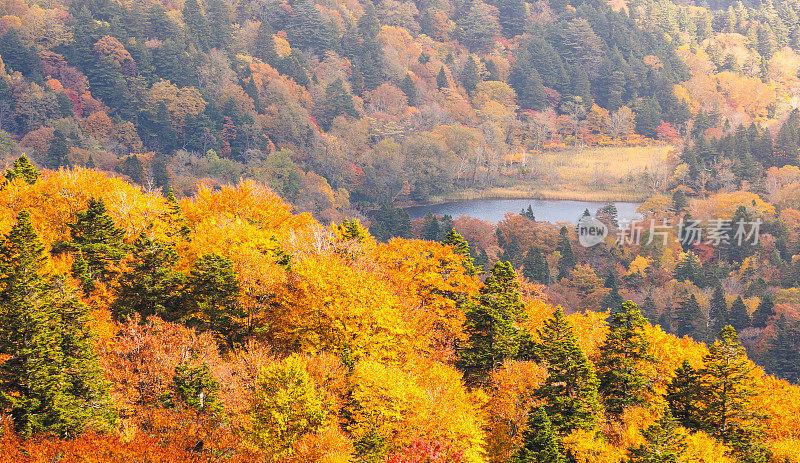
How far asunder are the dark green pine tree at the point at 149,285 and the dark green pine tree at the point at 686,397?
29109 mm

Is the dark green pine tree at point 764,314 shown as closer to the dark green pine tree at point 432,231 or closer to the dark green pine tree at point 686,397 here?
the dark green pine tree at point 432,231

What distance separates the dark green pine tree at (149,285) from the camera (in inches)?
1928

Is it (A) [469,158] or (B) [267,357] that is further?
(A) [469,158]

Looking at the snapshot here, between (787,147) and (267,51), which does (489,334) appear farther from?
(267,51)

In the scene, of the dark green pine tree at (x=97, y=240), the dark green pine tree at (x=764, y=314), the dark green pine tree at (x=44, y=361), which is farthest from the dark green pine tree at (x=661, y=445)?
the dark green pine tree at (x=764, y=314)

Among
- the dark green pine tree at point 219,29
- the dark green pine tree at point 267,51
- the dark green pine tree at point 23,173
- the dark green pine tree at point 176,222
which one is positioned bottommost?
the dark green pine tree at point 267,51

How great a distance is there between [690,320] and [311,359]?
6900cm

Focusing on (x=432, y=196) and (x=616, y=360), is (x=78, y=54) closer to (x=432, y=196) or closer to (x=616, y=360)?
(x=432, y=196)

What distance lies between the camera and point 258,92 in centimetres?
17538

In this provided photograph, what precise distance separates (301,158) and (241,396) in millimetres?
125993

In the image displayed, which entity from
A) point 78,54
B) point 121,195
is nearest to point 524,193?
point 78,54

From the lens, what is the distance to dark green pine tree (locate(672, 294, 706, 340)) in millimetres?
99000

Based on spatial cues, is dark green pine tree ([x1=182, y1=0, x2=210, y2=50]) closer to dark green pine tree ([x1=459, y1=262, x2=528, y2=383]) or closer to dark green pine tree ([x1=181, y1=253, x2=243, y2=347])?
dark green pine tree ([x1=181, y1=253, x2=243, y2=347])

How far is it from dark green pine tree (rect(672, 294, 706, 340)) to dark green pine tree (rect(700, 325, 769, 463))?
54.4 m
